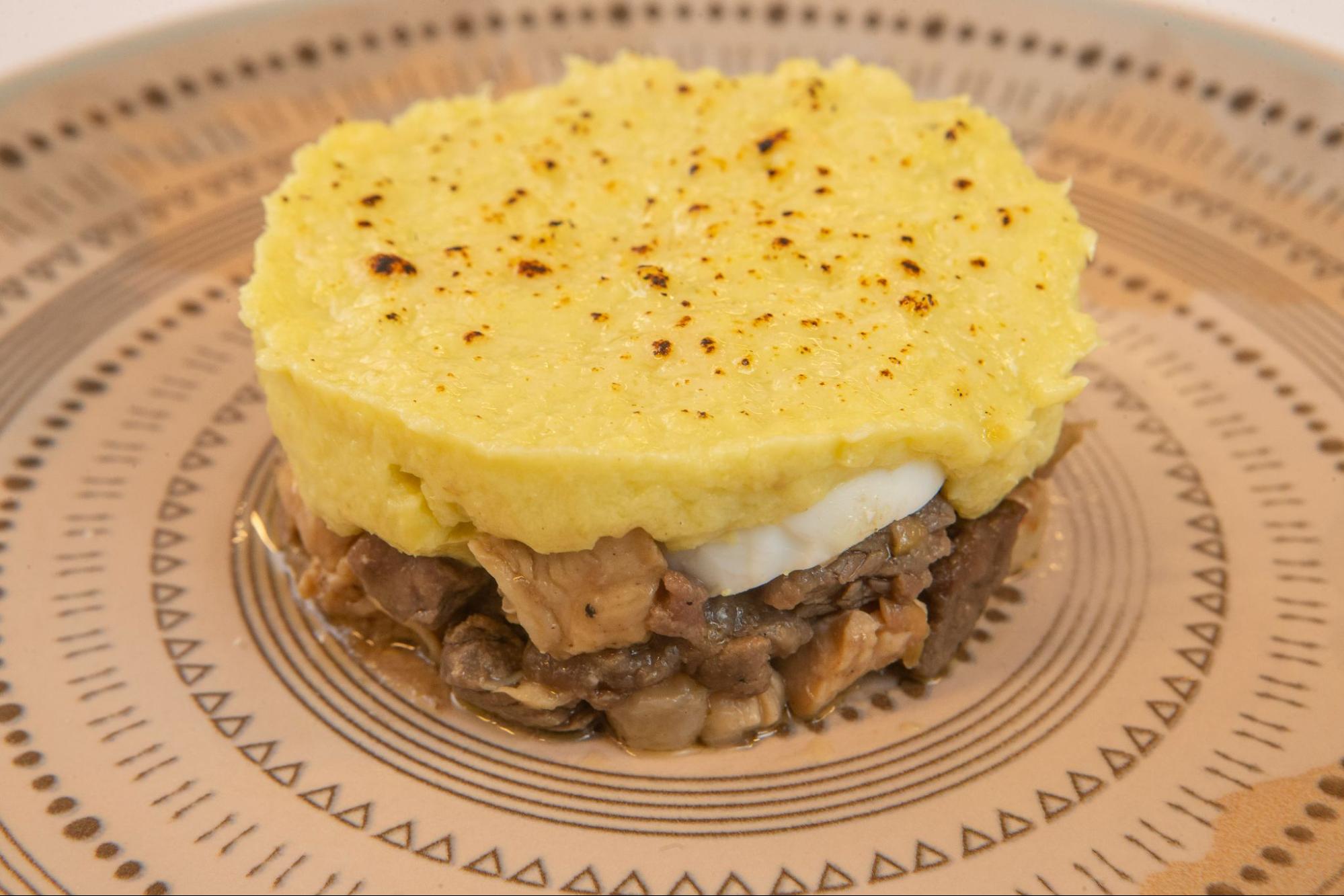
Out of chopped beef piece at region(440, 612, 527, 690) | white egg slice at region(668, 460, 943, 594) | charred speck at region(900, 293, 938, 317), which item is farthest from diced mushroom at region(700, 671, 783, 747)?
charred speck at region(900, 293, 938, 317)

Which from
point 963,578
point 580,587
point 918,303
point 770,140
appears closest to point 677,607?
point 580,587

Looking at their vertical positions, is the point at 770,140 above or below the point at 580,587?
above

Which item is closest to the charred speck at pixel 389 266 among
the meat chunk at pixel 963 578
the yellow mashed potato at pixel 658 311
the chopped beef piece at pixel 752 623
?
the yellow mashed potato at pixel 658 311

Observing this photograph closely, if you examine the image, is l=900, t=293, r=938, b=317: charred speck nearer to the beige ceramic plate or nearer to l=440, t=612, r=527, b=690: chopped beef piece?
the beige ceramic plate

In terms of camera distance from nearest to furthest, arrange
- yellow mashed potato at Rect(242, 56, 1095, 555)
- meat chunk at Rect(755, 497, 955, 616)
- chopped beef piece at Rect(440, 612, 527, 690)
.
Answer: yellow mashed potato at Rect(242, 56, 1095, 555) < meat chunk at Rect(755, 497, 955, 616) < chopped beef piece at Rect(440, 612, 527, 690)

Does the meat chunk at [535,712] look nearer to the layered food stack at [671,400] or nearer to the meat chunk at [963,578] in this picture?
the layered food stack at [671,400]

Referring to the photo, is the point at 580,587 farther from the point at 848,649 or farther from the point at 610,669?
the point at 848,649

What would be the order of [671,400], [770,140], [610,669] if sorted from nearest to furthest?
[671,400] < [610,669] < [770,140]
